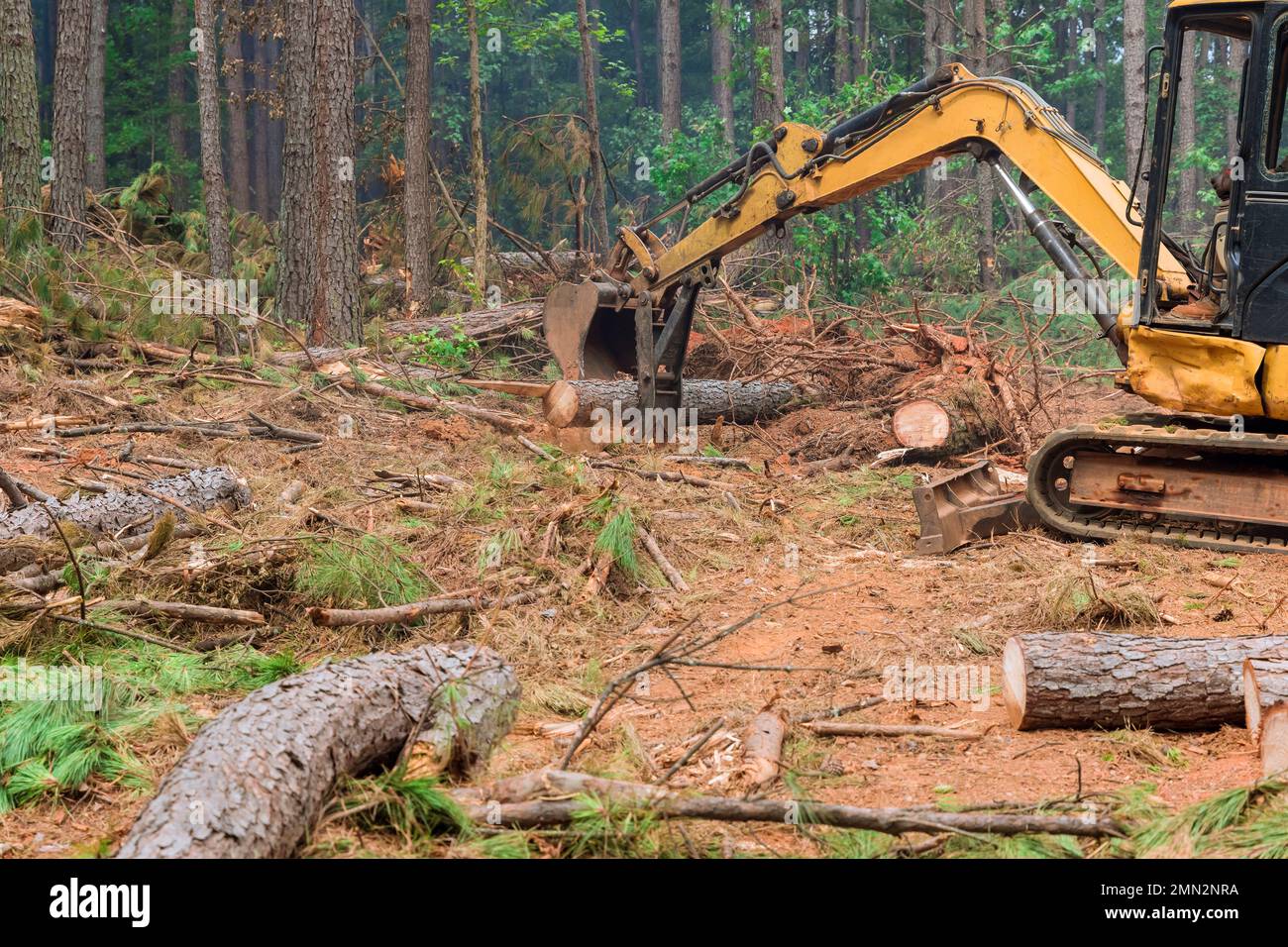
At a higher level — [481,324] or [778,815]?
[481,324]

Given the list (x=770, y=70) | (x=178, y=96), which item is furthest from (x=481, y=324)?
(x=178, y=96)

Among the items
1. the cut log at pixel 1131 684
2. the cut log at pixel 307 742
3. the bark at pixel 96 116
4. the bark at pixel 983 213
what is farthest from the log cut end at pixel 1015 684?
the bark at pixel 96 116

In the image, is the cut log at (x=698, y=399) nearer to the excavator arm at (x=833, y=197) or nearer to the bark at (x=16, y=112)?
the excavator arm at (x=833, y=197)

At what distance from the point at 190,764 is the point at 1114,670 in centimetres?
338

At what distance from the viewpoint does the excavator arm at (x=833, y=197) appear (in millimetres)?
7977

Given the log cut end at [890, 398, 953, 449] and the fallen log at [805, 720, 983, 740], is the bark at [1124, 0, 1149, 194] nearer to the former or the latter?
the log cut end at [890, 398, 953, 449]

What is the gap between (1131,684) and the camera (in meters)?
4.72

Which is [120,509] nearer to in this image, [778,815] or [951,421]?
[778,815]

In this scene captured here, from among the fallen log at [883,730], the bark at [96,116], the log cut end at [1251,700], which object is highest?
the bark at [96,116]

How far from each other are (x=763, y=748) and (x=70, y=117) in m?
13.2

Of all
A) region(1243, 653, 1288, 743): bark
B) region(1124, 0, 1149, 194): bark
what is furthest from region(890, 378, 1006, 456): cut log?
region(1124, 0, 1149, 194): bark

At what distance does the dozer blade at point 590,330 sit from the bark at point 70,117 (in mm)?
5922
